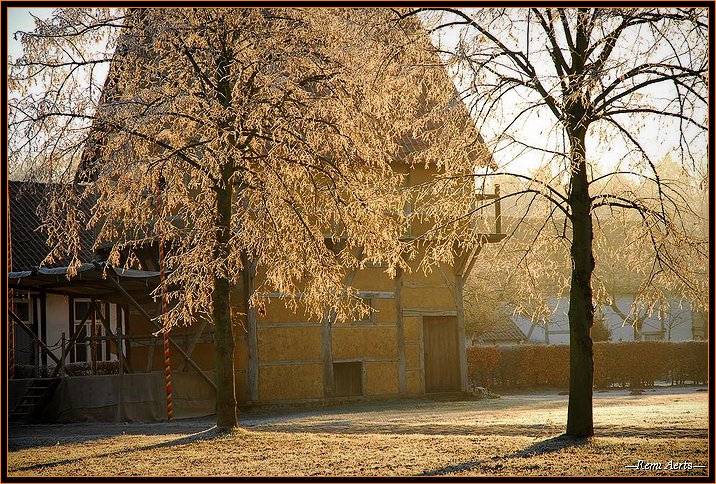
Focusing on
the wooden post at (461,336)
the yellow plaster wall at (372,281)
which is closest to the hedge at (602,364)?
the wooden post at (461,336)

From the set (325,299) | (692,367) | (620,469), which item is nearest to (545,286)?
(692,367)

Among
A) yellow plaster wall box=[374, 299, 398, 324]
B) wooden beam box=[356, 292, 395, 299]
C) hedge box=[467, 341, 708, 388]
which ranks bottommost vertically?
hedge box=[467, 341, 708, 388]

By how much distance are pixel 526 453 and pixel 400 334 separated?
13.8 m

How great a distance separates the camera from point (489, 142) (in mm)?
11609

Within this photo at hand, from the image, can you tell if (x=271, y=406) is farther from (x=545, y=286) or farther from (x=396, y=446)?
(x=545, y=286)

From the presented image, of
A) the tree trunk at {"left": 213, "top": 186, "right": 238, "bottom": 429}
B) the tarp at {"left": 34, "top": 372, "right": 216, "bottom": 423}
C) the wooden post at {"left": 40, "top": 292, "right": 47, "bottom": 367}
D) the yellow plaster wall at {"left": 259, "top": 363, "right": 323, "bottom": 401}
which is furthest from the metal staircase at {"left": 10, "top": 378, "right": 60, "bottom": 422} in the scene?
the wooden post at {"left": 40, "top": 292, "right": 47, "bottom": 367}

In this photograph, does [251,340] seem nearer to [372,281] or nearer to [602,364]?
[372,281]

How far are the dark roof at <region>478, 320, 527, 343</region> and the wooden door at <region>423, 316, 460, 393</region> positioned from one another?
1901 centimetres

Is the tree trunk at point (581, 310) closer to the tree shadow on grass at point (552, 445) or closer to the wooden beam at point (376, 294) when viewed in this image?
the tree shadow on grass at point (552, 445)

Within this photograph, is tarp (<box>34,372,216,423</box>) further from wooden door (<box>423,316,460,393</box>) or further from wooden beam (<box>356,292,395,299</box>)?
wooden door (<box>423,316,460,393</box>)

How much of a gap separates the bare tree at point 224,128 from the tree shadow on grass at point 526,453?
134 inches

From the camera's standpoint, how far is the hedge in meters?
32.6

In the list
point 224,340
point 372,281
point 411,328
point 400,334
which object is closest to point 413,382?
point 400,334

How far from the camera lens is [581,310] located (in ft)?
39.6
